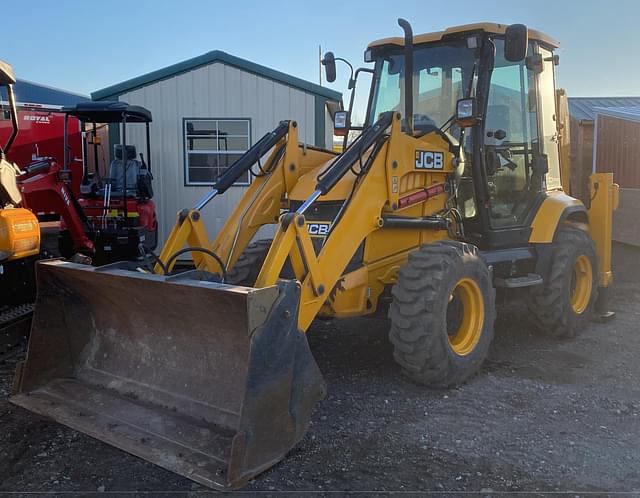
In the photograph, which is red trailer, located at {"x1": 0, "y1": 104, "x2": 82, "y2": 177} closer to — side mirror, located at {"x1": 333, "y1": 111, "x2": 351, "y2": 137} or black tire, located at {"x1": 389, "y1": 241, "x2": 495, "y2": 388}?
side mirror, located at {"x1": 333, "y1": 111, "x2": 351, "y2": 137}

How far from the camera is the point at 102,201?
907 centimetres

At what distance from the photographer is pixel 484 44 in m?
5.43

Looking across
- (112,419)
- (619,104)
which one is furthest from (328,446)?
(619,104)

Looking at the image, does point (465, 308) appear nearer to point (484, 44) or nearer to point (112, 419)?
point (484, 44)

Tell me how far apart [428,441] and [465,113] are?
2672 millimetres

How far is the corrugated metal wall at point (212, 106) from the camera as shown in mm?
10125

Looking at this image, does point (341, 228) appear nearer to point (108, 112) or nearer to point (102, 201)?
point (108, 112)

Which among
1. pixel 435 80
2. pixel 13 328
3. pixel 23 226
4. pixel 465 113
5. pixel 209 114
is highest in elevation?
pixel 209 114

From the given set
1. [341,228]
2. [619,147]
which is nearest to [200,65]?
[341,228]

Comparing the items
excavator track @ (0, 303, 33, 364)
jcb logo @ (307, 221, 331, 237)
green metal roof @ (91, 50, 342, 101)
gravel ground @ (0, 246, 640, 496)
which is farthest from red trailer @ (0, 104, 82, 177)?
jcb logo @ (307, 221, 331, 237)

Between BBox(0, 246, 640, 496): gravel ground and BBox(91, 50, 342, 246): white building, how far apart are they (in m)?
5.32

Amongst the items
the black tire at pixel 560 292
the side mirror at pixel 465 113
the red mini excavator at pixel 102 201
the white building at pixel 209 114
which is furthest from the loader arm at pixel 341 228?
the white building at pixel 209 114

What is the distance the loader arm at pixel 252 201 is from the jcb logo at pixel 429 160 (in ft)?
3.37

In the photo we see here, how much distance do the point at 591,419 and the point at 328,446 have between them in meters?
1.88
